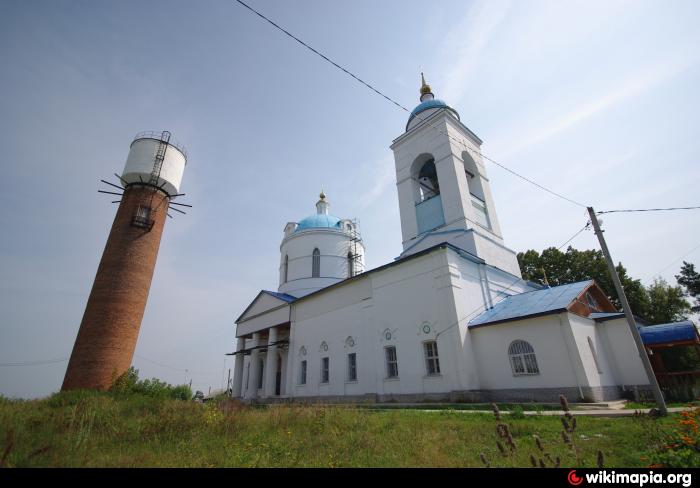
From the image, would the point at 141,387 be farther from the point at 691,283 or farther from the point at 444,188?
the point at 691,283

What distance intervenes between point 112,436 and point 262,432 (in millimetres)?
3010

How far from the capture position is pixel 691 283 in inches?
1201

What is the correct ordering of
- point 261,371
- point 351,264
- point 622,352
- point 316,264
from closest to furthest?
point 622,352 → point 261,371 → point 316,264 → point 351,264

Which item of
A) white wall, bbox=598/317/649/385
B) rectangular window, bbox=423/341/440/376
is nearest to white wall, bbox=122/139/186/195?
rectangular window, bbox=423/341/440/376

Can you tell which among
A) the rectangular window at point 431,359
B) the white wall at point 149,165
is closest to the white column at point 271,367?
the rectangular window at point 431,359

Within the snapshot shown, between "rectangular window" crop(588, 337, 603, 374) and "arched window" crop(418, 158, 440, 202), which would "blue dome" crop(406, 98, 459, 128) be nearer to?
"arched window" crop(418, 158, 440, 202)

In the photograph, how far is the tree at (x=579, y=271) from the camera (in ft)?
83.9

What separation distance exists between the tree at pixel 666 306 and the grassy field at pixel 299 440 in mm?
25365

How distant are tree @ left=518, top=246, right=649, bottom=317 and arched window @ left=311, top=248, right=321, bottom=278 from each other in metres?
18.1

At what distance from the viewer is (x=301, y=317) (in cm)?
2447

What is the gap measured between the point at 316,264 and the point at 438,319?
1605cm

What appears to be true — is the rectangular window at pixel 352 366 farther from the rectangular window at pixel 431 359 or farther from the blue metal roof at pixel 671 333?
the blue metal roof at pixel 671 333

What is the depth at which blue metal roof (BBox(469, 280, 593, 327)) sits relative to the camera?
527 inches

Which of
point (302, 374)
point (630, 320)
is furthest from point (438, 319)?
point (302, 374)
